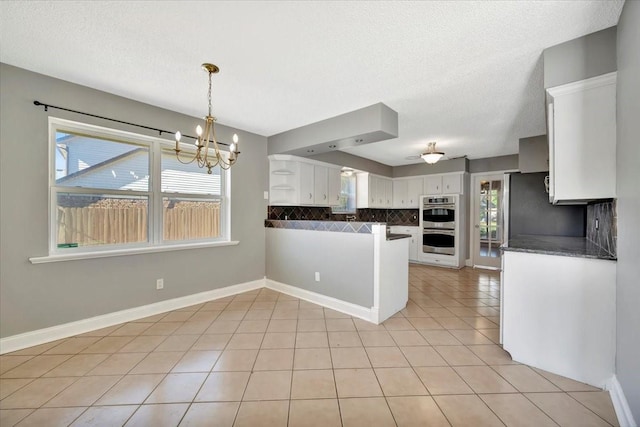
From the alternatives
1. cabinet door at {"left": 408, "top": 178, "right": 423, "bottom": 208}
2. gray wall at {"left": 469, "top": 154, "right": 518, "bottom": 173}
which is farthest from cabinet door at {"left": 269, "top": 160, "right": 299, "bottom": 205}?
gray wall at {"left": 469, "top": 154, "right": 518, "bottom": 173}

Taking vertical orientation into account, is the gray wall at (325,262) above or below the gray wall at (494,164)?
below

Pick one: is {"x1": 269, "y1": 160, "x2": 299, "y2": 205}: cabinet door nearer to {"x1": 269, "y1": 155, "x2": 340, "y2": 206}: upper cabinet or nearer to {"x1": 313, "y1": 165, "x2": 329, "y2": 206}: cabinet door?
{"x1": 269, "y1": 155, "x2": 340, "y2": 206}: upper cabinet

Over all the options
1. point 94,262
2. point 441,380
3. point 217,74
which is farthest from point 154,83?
point 441,380

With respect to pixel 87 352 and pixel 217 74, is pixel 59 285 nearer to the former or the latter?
pixel 87 352

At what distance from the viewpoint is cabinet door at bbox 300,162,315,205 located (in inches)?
169

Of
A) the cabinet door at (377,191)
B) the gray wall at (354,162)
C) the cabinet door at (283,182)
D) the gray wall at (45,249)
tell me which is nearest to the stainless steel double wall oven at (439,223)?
the cabinet door at (377,191)

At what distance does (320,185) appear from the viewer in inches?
183

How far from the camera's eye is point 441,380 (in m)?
1.81

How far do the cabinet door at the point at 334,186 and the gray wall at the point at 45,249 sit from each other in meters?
2.48

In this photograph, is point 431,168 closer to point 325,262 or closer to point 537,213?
point 537,213

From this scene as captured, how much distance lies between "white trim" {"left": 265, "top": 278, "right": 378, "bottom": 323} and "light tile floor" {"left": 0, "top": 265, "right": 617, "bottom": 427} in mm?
137

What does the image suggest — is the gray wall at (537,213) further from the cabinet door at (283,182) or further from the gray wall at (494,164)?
the cabinet door at (283,182)

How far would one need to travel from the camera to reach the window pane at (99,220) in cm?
246

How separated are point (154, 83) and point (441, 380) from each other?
11.5 feet
